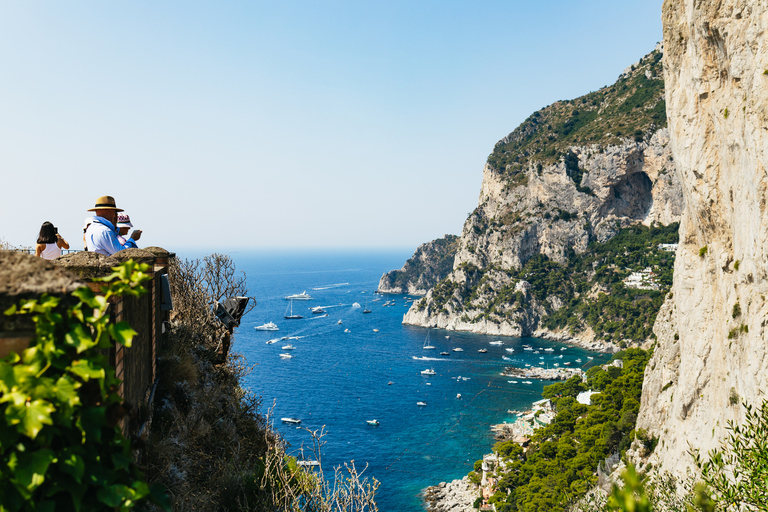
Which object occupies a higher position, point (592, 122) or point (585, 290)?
point (592, 122)

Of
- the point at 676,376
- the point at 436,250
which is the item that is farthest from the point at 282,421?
the point at 436,250

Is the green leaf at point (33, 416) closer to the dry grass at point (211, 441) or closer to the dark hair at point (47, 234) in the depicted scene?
the dry grass at point (211, 441)

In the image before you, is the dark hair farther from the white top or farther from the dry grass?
the dry grass

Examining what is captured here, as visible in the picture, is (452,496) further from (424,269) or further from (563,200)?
(424,269)

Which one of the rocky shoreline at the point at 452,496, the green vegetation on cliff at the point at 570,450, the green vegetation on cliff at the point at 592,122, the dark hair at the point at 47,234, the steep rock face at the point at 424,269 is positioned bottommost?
the rocky shoreline at the point at 452,496

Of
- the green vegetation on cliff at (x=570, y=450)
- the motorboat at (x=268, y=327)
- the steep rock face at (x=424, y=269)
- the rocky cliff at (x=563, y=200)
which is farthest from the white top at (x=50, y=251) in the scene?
the steep rock face at (x=424, y=269)

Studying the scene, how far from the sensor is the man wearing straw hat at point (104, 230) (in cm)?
546

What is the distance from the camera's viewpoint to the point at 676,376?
72.5 ft

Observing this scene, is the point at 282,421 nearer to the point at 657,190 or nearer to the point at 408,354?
the point at 408,354

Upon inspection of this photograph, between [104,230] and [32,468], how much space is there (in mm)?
4580

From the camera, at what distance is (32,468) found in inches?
60.7

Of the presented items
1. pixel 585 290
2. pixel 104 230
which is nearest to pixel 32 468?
pixel 104 230

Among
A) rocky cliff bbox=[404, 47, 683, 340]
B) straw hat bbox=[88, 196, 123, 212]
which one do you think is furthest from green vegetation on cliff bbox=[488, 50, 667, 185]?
straw hat bbox=[88, 196, 123, 212]

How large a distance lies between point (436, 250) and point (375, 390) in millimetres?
86378
